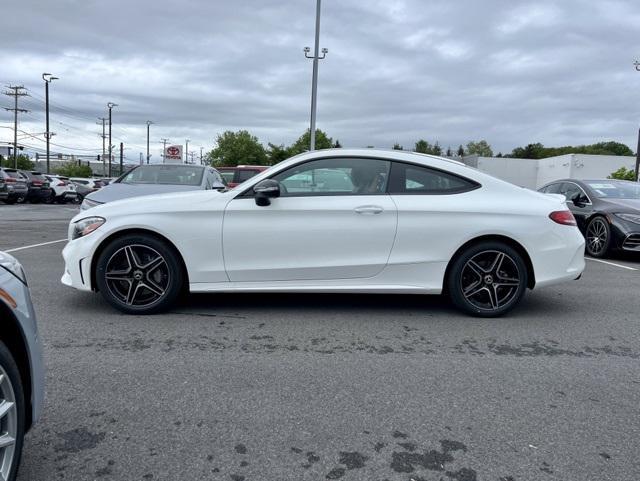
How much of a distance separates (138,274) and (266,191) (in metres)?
1.40

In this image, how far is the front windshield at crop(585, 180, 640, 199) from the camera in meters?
9.79

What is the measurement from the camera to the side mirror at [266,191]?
15.5 ft

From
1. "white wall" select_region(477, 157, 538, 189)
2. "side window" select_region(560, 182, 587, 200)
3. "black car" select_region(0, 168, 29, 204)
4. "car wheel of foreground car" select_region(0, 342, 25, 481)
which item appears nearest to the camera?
"car wheel of foreground car" select_region(0, 342, 25, 481)

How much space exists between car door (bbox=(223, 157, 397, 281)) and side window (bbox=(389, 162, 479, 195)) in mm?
261

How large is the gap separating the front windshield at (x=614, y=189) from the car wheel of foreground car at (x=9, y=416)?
10.0m

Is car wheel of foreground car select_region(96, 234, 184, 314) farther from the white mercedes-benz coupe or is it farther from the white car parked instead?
the white car parked

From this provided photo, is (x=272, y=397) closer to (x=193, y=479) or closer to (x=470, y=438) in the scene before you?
(x=193, y=479)

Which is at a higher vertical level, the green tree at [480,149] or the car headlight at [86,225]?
the green tree at [480,149]

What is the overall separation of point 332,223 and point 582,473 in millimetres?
2859

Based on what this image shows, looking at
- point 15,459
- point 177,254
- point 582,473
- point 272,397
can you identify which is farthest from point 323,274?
point 15,459

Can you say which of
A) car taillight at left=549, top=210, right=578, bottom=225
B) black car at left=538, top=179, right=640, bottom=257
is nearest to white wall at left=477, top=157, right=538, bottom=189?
black car at left=538, top=179, right=640, bottom=257

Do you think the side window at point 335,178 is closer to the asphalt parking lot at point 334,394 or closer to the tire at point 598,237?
the asphalt parking lot at point 334,394

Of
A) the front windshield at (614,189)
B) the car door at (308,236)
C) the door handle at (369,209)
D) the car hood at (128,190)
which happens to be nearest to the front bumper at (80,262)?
Answer: the car door at (308,236)

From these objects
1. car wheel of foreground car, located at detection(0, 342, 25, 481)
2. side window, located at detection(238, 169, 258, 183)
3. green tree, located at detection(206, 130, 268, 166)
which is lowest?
car wheel of foreground car, located at detection(0, 342, 25, 481)
